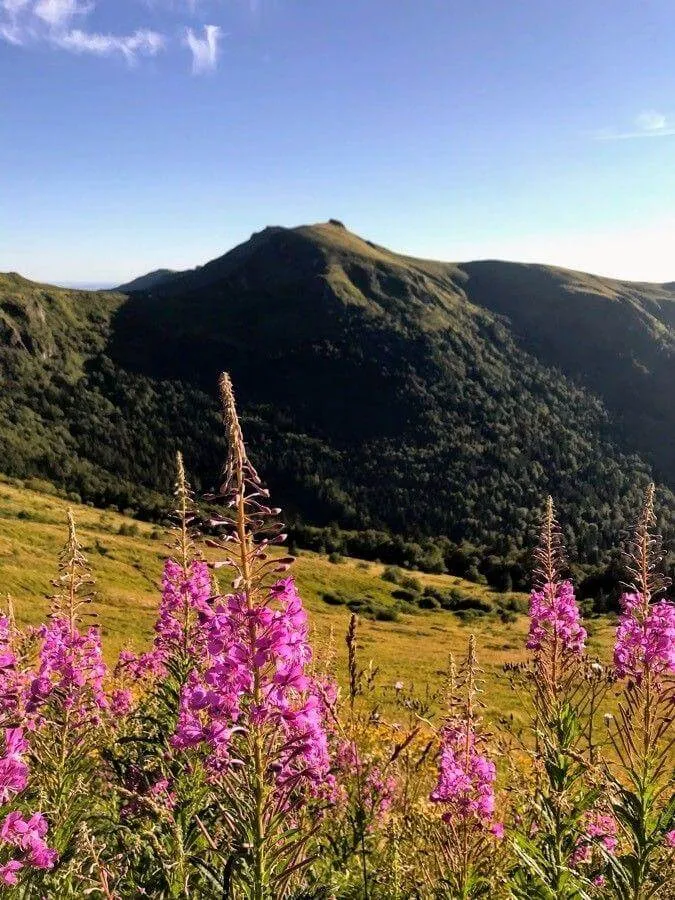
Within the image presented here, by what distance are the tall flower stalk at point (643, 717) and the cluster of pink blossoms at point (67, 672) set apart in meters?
4.84

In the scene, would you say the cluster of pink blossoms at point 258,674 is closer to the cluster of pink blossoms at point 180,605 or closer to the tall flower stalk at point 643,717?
the tall flower stalk at point 643,717

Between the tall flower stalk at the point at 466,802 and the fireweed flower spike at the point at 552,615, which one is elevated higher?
the fireweed flower spike at the point at 552,615

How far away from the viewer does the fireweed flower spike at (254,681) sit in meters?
3.41

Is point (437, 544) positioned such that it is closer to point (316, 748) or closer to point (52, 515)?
point (52, 515)

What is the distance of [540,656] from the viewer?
609cm

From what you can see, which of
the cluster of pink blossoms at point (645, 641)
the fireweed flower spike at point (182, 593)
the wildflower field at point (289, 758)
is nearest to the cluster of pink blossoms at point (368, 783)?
the wildflower field at point (289, 758)

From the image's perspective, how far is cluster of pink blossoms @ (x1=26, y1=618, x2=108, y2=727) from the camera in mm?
6254

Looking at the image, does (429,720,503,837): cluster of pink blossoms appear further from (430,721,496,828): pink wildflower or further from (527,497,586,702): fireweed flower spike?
(527,497,586,702): fireweed flower spike

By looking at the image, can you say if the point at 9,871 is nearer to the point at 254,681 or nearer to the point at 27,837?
the point at 27,837

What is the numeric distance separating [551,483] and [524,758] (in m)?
178

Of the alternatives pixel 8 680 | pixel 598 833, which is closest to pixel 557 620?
pixel 598 833

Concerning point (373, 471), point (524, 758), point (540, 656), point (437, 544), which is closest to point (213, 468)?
point (373, 471)

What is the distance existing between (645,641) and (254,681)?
132 inches

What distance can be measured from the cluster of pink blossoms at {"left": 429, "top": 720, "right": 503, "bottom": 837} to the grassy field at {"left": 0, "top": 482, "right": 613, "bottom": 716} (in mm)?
2146
